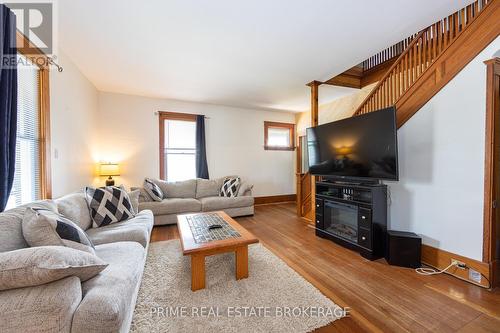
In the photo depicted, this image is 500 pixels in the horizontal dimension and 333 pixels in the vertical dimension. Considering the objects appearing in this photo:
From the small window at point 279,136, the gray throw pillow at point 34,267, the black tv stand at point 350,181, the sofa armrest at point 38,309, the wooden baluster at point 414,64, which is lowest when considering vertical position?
the sofa armrest at point 38,309

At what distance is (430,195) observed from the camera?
93.1 inches

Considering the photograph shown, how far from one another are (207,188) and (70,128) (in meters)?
2.59

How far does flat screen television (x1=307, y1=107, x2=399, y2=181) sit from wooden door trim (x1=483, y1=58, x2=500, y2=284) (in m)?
0.70

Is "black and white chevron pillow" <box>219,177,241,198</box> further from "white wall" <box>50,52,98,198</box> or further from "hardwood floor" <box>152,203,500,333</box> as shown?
"white wall" <box>50,52,98,198</box>

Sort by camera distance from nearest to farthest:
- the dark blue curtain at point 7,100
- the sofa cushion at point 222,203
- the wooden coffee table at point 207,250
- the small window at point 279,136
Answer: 1. the dark blue curtain at point 7,100
2. the wooden coffee table at point 207,250
3. the sofa cushion at point 222,203
4. the small window at point 279,136

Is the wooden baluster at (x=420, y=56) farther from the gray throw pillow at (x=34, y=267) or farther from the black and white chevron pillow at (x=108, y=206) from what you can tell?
the black and white chevron pillow at (x=108, y=206)

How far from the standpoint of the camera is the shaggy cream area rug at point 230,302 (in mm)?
1473

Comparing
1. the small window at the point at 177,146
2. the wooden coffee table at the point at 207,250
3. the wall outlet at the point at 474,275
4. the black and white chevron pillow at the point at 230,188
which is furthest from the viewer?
the small window at the point at 177,146

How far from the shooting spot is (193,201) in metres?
4.12

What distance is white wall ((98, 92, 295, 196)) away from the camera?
4.36m

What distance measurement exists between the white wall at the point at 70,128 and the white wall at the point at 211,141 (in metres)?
0.46

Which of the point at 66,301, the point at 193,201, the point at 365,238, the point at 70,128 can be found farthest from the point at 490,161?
the point at 70,128

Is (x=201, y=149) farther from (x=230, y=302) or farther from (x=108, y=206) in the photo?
(x=230, y=302)

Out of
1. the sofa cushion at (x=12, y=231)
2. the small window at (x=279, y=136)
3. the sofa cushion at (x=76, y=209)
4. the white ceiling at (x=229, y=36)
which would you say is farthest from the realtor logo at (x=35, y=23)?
the small window at (x=279, y=136)
